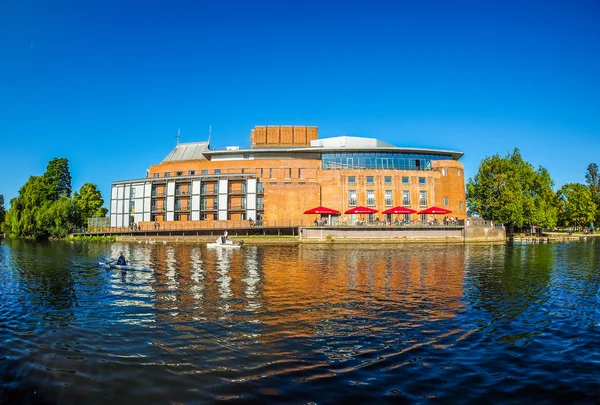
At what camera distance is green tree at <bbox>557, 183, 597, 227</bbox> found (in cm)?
10106

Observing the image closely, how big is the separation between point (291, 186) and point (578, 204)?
7810cm

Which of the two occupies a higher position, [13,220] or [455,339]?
[13,220]

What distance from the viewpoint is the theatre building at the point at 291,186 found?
73.8m

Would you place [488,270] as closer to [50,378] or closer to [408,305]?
[408,305]

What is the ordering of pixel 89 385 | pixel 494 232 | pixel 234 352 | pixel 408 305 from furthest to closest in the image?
pixel 494 232 → pixel 408 305 → pixel 234 352 → pixel 89 385

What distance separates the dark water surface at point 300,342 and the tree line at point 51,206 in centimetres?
6385

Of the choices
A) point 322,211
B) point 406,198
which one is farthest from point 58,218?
point 406,198

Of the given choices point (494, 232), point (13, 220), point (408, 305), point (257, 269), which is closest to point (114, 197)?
point (13, 220)

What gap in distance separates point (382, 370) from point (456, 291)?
12248 millimetres

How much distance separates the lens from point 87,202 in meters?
87.9

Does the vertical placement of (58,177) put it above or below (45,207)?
above

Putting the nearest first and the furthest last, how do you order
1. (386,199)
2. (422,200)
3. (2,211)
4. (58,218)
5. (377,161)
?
(386,199) < (422,200) < (377,161) < (58,218) < (2,211)

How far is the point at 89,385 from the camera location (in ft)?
30.5

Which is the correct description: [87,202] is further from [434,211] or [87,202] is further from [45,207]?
[434,211]
